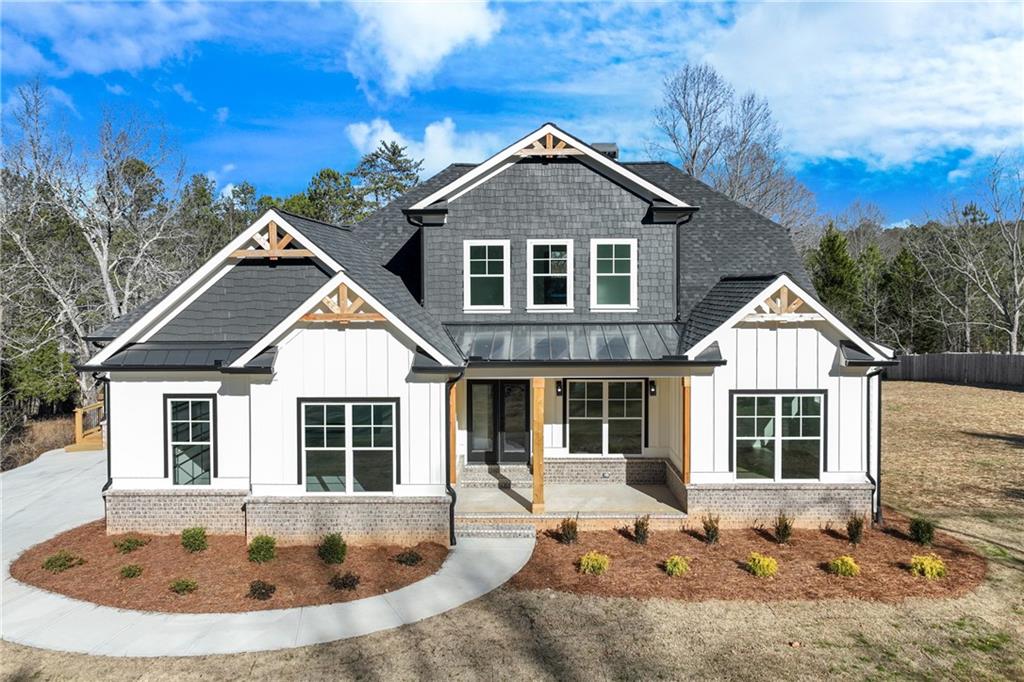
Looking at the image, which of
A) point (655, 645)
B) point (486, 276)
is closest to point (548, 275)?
point (486, 276)

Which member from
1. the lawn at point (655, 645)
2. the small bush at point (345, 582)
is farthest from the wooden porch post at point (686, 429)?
the small bush at point (345, 582)

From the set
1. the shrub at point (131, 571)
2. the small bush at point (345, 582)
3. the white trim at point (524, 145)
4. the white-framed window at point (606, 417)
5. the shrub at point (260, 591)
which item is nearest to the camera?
the shrub at point (260, 591)

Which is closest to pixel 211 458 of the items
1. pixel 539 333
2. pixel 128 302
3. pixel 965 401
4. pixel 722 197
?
pixel 539 333

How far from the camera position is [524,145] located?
14.4m

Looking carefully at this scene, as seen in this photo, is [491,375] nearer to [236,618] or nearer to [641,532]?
[641,532]

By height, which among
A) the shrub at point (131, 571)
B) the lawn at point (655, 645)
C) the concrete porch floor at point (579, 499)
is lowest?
the lawn at point (655, 645)

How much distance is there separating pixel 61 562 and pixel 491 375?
8234 millimetres

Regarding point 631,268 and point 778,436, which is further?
point 631,268

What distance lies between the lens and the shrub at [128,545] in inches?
449

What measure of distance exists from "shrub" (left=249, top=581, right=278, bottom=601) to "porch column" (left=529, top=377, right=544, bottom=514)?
16.8 feet

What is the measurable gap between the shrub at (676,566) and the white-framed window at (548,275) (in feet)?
20.5

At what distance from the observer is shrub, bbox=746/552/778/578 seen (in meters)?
10.2

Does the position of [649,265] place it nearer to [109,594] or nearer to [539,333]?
[539,333]

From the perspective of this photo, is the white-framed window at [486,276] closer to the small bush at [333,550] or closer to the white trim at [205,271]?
the white trim at [205,271]
